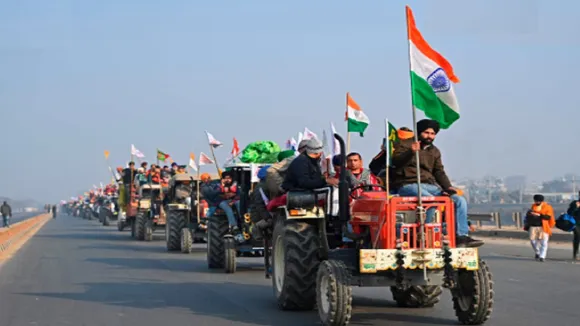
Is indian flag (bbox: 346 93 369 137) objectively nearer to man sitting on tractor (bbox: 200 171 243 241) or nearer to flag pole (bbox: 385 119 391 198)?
flag pole (bbox: 385 119 391 198)

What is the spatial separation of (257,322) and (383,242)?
2.00m

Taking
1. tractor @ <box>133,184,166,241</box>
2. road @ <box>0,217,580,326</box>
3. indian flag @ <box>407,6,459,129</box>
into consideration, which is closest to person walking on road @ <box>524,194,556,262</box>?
road @ <box>0,217,580,326</box>

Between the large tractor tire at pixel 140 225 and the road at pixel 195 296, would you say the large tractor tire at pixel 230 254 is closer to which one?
the road at pixel 195 296

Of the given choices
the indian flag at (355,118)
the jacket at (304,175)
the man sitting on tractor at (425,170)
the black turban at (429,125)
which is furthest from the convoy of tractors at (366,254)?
the indian flag at (355,118)

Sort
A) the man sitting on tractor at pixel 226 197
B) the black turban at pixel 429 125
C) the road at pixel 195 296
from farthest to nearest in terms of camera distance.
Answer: the man sitting on tractor at pixel 226 197
the road at pixel 195 296
the black turban at pixel 429 125

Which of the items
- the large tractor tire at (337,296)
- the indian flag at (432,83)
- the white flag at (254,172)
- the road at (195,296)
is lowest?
the road at (195,296)

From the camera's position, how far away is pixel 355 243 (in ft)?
39.9

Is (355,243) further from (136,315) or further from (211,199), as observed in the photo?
(211,199)

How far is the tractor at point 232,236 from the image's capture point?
65.4 feet

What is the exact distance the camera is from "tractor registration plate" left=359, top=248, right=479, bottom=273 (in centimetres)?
1075

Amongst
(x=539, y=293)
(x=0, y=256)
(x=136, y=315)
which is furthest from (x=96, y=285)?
(x=0, y=256)

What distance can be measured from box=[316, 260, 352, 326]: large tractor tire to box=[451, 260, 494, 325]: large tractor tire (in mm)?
1375

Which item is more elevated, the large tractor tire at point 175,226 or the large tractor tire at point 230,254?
the large tractor tire at point 175,226

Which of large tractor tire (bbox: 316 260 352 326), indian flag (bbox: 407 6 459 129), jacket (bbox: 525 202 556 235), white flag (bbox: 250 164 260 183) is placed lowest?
large tractor tire (bbox: 316 260 352 326)
